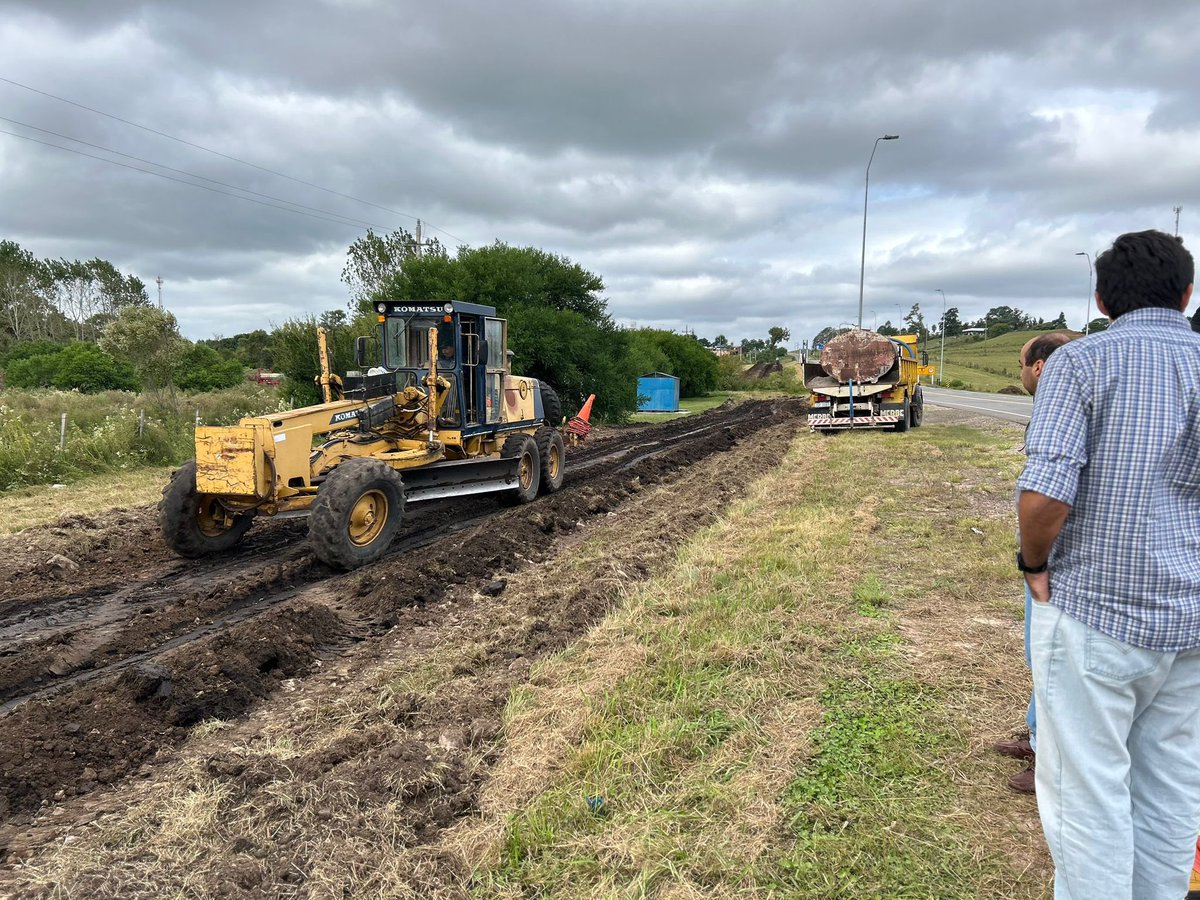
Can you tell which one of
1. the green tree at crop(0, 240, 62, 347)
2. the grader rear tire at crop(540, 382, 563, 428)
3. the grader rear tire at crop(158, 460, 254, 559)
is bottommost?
the grader rear tire at crop(158, 460, 254, 559)

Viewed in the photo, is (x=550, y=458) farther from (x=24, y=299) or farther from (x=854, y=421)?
(x=24, y=299)

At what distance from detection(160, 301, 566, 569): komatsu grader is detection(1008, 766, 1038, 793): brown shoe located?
5.85m

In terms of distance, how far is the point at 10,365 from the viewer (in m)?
38.2

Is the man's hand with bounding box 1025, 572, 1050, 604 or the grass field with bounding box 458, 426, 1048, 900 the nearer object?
the man's hand with bounding box 1025, 572, 1050, 604

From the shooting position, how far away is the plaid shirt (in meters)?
1.98

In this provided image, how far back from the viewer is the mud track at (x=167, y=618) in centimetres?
416

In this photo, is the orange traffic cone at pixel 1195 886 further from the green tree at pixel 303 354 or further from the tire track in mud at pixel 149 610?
the green tree at pixel 303 354

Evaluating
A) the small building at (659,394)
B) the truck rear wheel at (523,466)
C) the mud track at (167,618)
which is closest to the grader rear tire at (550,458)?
the truck rear wheel at (523,466)

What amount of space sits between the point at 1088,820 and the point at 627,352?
24.9 meters

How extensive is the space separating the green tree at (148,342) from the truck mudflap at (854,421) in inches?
669

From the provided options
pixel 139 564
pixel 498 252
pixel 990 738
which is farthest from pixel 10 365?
pixel 990 738

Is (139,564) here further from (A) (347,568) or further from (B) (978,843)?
(B) (978,843)

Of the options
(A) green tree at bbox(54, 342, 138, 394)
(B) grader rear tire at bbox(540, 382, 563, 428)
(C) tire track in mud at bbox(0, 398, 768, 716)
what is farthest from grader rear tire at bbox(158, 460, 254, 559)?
(A) green tree at bbox(54, 342, 138, 394)

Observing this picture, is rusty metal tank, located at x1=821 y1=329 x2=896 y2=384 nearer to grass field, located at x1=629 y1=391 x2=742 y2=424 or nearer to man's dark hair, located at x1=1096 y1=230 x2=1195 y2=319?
grass field, located at x1=629 y1=391 x2=742 y2=424
